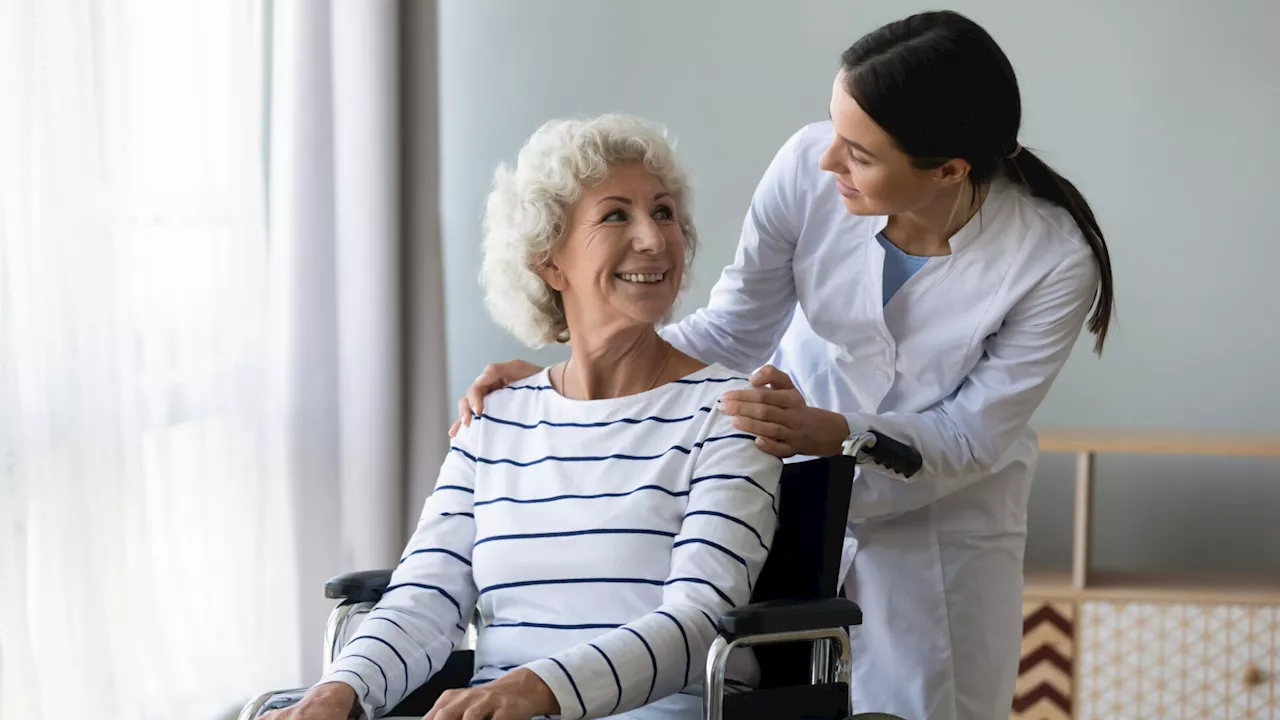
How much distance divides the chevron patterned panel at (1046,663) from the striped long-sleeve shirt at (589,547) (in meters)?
1.40

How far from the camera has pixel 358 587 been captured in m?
1.70

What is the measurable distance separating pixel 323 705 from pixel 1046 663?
6.28 feet

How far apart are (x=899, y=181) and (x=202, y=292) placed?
1457 millimetres

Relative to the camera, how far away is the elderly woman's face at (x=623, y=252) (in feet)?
5.71

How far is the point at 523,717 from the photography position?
1358mm

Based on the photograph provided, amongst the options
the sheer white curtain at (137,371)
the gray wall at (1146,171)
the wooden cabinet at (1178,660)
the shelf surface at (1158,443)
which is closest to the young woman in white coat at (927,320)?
the sheer white curtain at (137,371)

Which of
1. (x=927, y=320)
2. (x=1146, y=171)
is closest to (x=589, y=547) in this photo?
(x=927, y=320)

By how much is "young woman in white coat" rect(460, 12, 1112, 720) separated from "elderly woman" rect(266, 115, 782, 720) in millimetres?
88

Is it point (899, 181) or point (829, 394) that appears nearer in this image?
point (899, 181)

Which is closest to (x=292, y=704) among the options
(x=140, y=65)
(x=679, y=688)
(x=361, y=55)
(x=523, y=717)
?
(x=523, y=717)

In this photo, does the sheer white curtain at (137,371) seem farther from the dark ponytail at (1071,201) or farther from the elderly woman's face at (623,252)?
the dark ponytail at (1071,201)

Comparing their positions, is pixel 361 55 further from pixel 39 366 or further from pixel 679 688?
pixel 679 688

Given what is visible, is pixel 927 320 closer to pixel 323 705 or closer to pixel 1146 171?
pixel 323 705

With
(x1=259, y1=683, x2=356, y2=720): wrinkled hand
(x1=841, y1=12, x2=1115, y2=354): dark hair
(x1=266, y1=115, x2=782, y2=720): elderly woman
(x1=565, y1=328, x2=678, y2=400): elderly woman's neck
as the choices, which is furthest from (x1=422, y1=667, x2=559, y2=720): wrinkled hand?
(x1=841, y1=12, x2=1115, y2=354): dark hair
